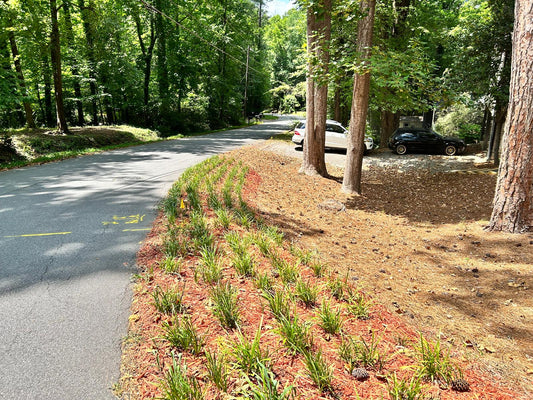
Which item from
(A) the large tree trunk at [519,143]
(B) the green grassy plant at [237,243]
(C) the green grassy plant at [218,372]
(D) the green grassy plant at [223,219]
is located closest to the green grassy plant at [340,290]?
(B) the green grassy plant at [237,243]

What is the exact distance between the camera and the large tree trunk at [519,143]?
16.0 feet

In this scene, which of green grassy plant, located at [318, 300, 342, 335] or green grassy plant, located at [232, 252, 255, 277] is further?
green grassy plant, located at [232, 252, 255, 277]

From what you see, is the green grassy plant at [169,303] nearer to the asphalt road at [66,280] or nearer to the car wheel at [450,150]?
the asphalt road at [66,280]

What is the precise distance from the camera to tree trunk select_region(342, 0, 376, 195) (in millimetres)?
7262

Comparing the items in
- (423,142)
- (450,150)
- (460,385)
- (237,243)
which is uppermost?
(423,142)

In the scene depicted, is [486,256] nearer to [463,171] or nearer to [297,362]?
[297,362]

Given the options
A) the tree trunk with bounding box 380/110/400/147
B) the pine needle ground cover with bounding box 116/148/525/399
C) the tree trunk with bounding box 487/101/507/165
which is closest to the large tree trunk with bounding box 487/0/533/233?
the pine needle ground cover with bounding box 116/148/525/399

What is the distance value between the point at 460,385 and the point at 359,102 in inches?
283

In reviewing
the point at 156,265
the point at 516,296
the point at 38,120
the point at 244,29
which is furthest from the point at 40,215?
the point at 244,29

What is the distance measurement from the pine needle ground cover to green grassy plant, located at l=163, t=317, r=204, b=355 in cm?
1

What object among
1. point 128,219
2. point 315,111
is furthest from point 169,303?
point 315,111

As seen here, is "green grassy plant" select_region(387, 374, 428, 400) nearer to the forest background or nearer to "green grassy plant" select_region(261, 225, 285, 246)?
"green grassy plant" select_region(261, 225, 285, 246)

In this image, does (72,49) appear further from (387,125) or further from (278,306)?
(278,306)

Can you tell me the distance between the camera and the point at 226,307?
2.79m
